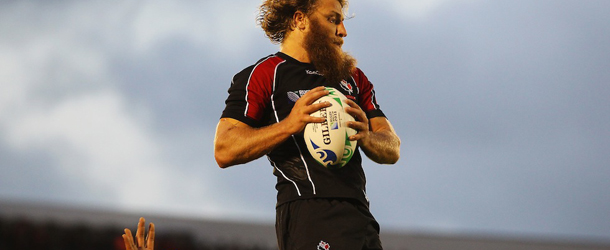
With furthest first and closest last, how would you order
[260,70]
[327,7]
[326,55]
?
[327,7] < [326,55] < [260,70]

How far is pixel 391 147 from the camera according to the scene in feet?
11.8

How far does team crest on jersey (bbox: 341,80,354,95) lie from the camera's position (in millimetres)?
3709

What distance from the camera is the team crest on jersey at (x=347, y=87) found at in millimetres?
3709

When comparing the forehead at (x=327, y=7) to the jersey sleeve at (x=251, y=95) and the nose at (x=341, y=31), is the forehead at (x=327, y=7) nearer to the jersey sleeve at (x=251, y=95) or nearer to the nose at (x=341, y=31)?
the nose at (x=341, y=31)

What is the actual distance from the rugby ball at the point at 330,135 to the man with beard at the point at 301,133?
40 millimetres

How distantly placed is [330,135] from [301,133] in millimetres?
314

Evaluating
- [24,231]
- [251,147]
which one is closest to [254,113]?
[251,147]

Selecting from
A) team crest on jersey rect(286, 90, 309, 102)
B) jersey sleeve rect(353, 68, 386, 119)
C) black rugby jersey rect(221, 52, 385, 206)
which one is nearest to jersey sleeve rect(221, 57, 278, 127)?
black rugby jersey rect(221, 52, 385, 206)

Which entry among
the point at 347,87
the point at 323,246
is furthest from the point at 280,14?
the point at 323,246

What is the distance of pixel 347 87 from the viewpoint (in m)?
3.74

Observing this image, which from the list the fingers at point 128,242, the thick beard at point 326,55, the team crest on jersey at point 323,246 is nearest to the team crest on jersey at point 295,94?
the thick beard at point 326,55

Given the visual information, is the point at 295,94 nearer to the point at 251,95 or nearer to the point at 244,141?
the point at 251,95

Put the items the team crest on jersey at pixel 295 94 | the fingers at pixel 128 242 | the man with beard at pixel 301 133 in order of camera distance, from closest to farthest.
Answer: the fingers at pixel 128 242, the man with beard at pixel 301 133, the team crest on jersey at pixel 295 94

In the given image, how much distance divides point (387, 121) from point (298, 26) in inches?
32.0
